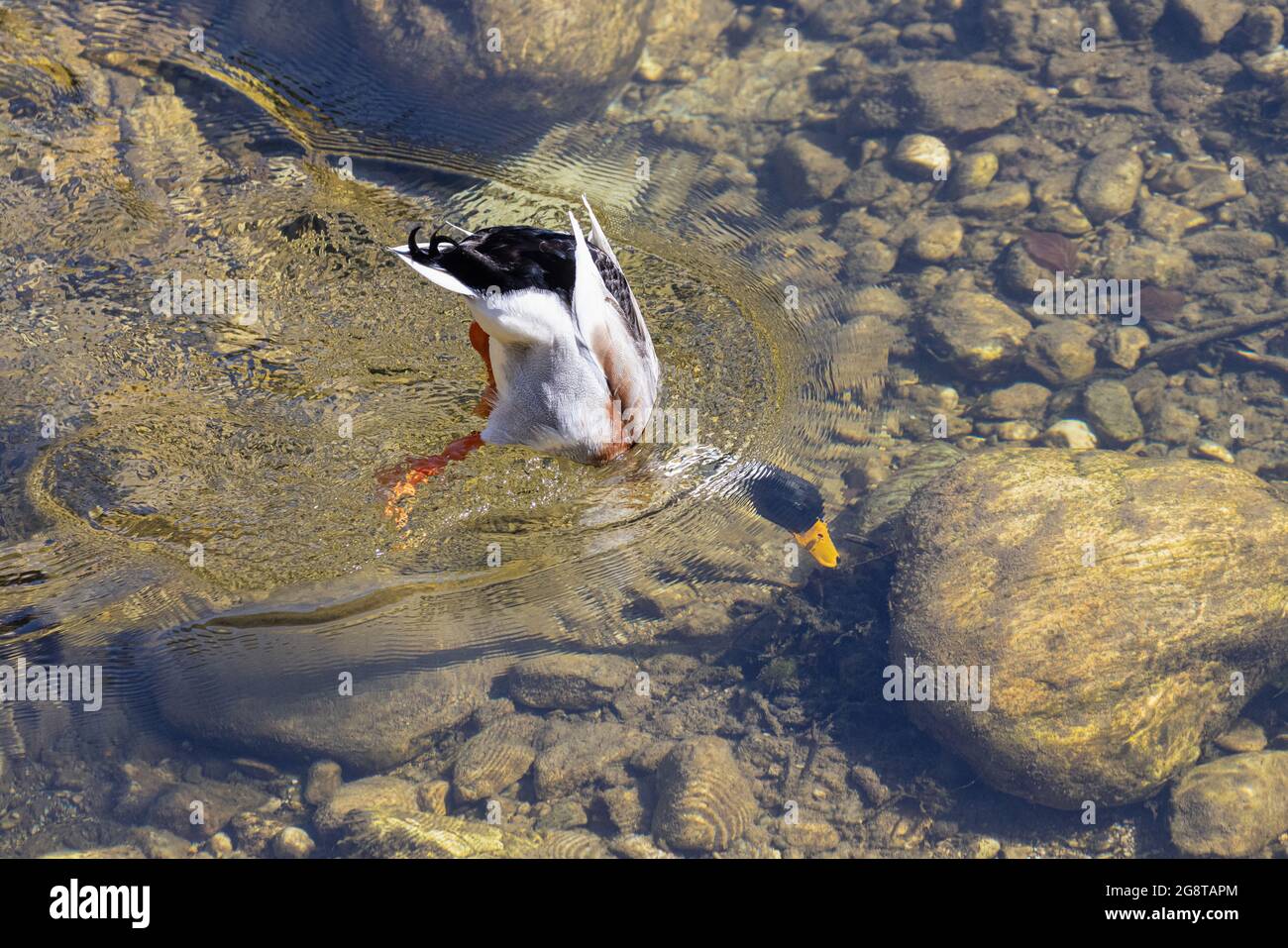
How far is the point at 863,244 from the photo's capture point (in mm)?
6789

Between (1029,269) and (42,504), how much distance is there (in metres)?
6.30

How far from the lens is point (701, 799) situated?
471cm

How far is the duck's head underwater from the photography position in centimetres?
319

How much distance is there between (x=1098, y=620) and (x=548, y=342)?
127 inches

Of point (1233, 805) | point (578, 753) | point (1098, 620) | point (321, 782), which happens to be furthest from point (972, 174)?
point (321, 782)

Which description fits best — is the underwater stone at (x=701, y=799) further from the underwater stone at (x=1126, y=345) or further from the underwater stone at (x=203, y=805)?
the underwater stone at (x=1126, y=345)

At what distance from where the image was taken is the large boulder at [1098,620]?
4.62 meters

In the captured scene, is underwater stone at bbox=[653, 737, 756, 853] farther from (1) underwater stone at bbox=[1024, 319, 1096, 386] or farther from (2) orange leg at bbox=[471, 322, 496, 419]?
(1) underwater stone at bbox=[1024, 319, 1096, 386]

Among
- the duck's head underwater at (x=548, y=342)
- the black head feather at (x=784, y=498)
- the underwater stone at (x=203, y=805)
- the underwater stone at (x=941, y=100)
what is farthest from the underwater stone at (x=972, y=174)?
the underwater stone at (x=203, y=805)

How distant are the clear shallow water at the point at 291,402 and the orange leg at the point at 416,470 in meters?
0.07

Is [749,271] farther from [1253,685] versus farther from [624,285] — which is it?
[1253,685]

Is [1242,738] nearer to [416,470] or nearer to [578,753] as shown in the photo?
[578,753]

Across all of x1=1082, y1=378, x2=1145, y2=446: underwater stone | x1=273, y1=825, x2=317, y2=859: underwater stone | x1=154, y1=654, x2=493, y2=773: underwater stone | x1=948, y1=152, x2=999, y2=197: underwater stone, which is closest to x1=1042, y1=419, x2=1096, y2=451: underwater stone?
x1=1082, y1=378, x2=1145, y2=446: underwater stone
